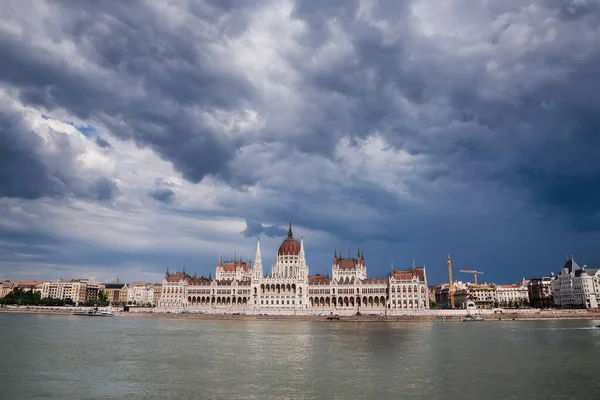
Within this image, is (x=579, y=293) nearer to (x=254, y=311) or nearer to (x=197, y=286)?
(x=254, y=311)

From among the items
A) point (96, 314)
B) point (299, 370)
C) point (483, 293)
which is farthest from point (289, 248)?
point (299, 370)

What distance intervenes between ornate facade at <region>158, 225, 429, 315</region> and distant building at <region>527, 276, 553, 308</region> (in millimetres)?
47076

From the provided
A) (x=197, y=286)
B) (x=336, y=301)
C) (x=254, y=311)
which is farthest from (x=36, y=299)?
→ (x=336, y=301)

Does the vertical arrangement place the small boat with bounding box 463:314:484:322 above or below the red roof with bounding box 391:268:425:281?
below

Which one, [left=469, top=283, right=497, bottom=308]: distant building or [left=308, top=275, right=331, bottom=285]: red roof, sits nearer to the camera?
[left=308, top=275, right=331, bottom=285]: red roof

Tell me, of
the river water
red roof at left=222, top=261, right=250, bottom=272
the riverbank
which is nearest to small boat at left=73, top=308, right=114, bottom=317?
the riverbank

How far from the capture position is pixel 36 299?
178750 millimetres

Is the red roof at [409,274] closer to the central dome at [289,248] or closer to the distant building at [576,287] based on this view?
the central dome at [289,248]

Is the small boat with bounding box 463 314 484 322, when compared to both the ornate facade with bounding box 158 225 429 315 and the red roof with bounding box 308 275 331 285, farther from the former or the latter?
the red roof with bounding box 308 275 331 285

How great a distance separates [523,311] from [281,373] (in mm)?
109127

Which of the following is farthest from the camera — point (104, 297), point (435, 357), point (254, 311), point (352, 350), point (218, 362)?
point (104, 297)

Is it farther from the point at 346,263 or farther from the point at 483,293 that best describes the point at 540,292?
the point at 346,263

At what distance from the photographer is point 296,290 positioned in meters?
148

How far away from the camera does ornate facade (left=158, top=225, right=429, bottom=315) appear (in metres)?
139
